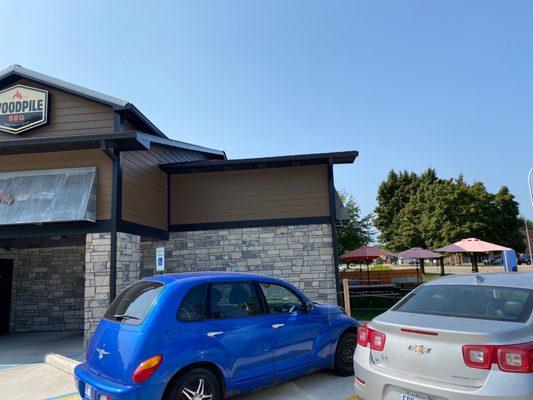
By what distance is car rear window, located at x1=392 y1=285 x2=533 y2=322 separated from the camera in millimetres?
3539

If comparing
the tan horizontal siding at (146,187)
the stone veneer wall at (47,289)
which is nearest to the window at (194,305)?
the tan horizontal siding at (146,187)

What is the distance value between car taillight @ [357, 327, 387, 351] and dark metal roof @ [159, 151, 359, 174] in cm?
715

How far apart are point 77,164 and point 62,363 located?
430 cm

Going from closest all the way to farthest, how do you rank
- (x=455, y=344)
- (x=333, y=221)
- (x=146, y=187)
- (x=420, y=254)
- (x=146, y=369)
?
(x=455, y=344)
(x=146, y=369)
(x=146, y=187)
(x=333, y=221)
(x=420, y=254)

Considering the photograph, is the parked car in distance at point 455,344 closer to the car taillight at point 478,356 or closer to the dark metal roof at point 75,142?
the car taillight at point 478,356

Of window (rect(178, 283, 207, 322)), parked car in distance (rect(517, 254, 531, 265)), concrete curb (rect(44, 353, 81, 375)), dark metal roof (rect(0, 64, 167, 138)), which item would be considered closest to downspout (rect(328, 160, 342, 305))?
dark metal roof (rect(0, 64, 167, 138))

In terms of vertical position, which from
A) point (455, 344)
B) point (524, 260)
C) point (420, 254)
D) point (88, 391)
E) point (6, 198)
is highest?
point (6, 198)

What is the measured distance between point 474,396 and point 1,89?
11811 mm

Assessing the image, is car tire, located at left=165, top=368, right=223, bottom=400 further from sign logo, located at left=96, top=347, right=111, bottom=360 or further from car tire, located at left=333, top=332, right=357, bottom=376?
car tire, located at left=333, top=332, right=357, bottom=376

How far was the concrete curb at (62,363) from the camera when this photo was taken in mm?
7302

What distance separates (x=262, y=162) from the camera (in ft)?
36.6

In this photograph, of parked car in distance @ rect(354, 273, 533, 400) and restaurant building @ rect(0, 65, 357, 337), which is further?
restaurant building @ rect(0, 65, 357, 337)

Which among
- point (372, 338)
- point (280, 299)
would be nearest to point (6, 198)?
point (280, 299)

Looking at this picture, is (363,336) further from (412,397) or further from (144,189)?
(144,189)
